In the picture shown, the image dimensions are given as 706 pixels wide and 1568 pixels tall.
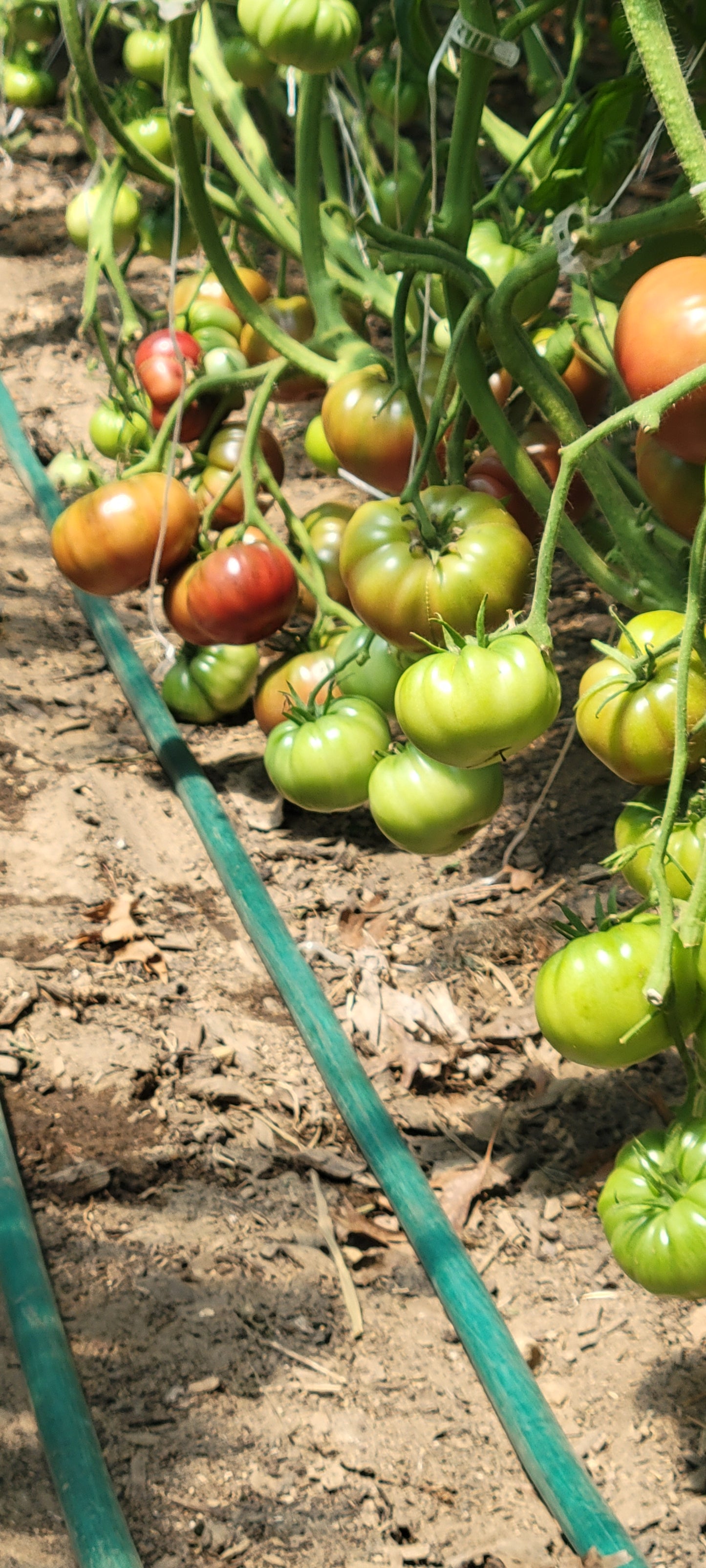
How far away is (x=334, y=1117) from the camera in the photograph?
1707 mm

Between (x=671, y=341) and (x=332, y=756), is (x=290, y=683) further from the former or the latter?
(x=671, y=341)

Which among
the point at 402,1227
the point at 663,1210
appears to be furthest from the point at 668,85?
the point at 402,1227

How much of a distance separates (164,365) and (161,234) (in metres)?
0.34

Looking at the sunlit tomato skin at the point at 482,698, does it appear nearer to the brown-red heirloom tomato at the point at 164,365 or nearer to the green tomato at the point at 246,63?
the brown-red heirloom tomato at the point at 164,365

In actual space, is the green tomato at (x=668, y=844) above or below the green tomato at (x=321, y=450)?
above

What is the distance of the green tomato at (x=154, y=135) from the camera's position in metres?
2.22

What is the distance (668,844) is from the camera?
1.04 metres

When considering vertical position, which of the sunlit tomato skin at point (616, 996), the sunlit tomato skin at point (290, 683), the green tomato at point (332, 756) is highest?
the sunlit tomato skin at point (616, 996)

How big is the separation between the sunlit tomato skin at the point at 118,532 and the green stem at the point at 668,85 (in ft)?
3.49

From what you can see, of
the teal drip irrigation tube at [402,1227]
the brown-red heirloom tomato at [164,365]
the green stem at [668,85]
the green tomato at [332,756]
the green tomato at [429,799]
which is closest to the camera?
the green stem at [668,85]

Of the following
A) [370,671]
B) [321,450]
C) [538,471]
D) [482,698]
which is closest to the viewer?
[482,698]

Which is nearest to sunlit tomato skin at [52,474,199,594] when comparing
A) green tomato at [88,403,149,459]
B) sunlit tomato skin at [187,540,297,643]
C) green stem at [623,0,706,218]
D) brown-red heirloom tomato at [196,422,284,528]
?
sunlit tomato skin at [187,540,297,643]

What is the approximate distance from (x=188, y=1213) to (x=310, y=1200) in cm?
16

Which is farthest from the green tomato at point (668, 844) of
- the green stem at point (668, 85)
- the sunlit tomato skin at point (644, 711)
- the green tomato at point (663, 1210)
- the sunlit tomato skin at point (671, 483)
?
the green stem at point (668, 85)
